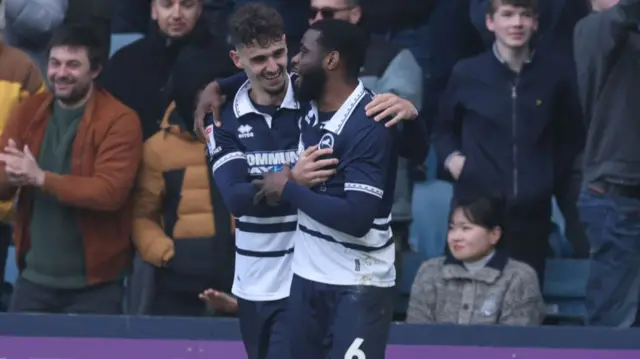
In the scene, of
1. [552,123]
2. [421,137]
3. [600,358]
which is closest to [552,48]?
[552,123]

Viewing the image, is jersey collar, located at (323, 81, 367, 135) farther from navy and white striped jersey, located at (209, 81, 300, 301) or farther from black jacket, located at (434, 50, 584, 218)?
black jacket, located at (434, 50, 584, 218)

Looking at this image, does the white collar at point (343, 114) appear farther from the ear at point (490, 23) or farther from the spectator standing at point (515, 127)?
the ear at point (490, 23)

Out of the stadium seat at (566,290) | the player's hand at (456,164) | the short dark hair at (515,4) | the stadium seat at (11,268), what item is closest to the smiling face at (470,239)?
the player's hand at (456,164)

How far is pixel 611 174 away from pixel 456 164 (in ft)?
2.63

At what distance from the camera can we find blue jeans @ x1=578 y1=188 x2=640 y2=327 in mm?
6406

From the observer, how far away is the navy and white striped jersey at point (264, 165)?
5.18m

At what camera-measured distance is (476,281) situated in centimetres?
652

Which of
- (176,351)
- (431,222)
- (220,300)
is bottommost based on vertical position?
(176,351)

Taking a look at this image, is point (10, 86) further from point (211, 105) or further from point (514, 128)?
point (514, 128)

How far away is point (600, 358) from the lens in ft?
20.3

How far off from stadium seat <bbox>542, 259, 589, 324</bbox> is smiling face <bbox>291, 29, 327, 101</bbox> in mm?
2643

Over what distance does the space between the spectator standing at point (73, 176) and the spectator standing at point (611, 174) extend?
2146 mm

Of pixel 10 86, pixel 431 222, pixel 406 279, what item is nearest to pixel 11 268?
pixel 10 86

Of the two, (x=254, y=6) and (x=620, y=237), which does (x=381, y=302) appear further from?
(x=620, y=237)
